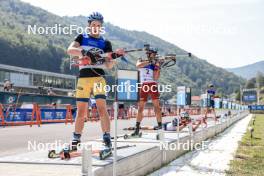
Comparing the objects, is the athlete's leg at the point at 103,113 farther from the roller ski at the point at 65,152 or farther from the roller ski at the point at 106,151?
the roller ski at the point at 65,152

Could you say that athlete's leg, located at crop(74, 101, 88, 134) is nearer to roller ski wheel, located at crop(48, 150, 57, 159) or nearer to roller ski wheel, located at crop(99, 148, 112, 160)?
roller ski wheel, located at crop(48, 150, 57, 159)

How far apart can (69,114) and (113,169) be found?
21.1m

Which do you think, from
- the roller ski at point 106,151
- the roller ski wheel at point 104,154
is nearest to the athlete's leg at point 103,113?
the roller ski at point 106,151

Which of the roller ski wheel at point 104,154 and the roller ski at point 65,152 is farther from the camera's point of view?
the roller ski at point 65,152

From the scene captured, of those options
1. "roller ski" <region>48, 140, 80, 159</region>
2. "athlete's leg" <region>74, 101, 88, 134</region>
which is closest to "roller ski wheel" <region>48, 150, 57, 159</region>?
"roller ski" <region>48, 140, 80, 159</region>

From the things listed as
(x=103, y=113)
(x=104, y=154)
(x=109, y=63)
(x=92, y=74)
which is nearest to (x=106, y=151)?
(x=104, y=154)

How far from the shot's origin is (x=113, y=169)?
552cm

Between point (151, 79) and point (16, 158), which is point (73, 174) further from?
point (151, 79)

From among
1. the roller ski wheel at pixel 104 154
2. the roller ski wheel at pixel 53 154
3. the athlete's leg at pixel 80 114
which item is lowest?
the roller ski wheel at pixel 53 154

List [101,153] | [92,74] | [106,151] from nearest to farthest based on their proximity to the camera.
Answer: [101,153], [106,151], [92,74]

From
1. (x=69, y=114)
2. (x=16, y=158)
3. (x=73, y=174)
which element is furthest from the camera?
(x=69, y=114)

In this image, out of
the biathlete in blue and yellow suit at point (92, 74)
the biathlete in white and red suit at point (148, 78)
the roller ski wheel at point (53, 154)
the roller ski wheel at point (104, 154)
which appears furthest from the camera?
the biathlete in white and red suit at point (148, 78)

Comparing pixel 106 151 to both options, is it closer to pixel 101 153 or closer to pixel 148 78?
pixel 101 153

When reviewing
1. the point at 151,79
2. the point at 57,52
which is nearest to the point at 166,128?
the point at 151,79
